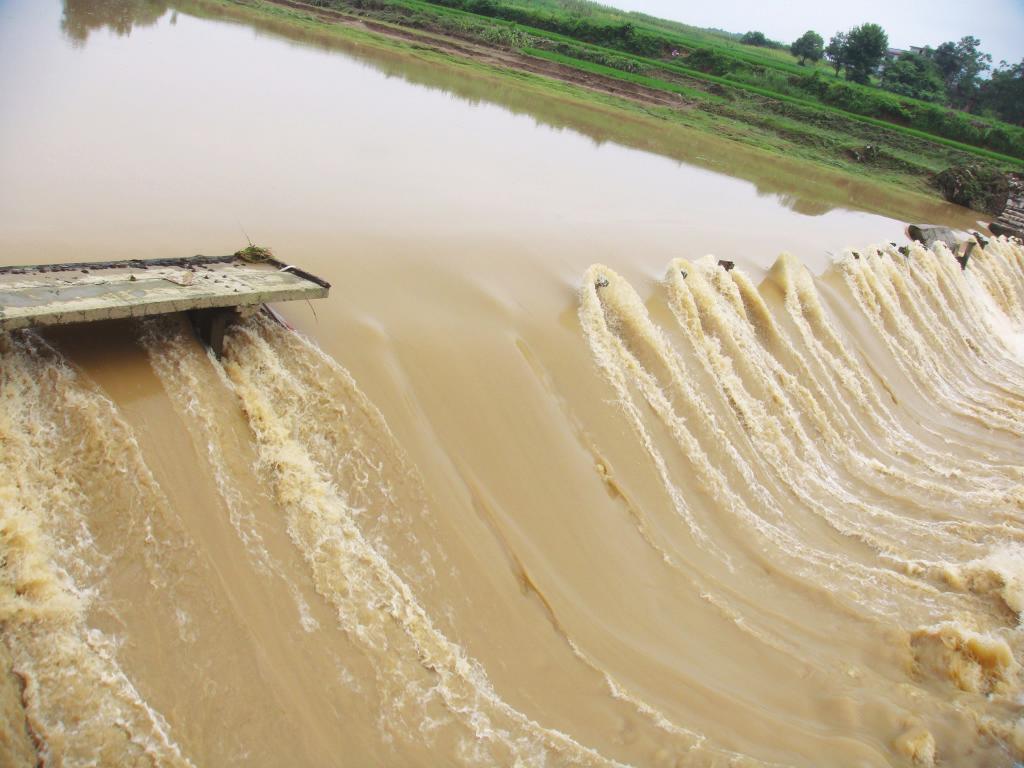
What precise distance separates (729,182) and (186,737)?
21175 millimetres

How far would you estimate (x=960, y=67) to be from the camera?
5769cm

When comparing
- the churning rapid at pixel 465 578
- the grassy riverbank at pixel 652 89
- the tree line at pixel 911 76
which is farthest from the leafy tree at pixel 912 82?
the churning rapid at pixel 465 578

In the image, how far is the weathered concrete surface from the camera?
4750 mm

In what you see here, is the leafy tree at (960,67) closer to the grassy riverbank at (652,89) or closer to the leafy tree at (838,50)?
the leafy tree at (838,50)

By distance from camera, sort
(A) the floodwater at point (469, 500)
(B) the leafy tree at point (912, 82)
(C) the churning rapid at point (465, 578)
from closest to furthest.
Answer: (C) the churning rapid at point (465, 578) < (A) the floodwater at point (469, 500) < (B) the leafy tree at point (912, 82)

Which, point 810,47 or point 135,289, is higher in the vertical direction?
point 810,47

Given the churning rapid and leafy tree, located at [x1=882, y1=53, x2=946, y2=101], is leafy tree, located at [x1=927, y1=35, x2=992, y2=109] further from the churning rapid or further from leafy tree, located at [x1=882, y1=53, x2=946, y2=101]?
the churning rapid

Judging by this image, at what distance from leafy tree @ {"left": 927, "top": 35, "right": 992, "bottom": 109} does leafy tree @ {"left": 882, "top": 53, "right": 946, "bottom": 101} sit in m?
8.79

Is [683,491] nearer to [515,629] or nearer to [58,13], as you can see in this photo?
[515,629]

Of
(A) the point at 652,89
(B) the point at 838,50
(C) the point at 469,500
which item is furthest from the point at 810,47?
(C) the point at 469,500

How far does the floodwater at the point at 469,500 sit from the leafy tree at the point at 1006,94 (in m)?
46.7

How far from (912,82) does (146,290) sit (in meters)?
54.5

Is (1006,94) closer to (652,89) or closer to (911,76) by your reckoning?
(911,76)

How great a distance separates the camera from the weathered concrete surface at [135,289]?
475cm
